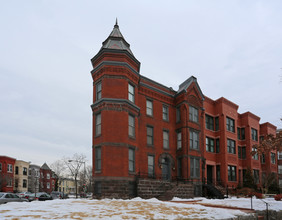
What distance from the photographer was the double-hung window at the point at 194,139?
3322 cm

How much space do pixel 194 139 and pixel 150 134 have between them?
Result: 6159 mm

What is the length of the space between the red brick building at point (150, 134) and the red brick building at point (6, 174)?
45237mm

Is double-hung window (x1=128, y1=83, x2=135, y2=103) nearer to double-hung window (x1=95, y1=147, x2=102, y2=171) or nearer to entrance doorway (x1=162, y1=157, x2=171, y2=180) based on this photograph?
double-hung window (x1=95, y1=147, x2=102, y2=171)

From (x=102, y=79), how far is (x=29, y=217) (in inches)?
709

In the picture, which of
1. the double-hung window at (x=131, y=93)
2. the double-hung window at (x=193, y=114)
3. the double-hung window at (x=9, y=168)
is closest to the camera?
the double-hung window at (x=131, y=93)

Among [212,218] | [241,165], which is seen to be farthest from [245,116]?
[212,218]

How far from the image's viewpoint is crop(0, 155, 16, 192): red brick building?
62312 mm

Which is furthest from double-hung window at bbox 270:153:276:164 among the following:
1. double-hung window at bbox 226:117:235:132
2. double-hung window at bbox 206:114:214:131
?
double-hung window at bbox 206:114:214:131

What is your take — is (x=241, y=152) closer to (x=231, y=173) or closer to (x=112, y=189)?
(x=231, y=173)

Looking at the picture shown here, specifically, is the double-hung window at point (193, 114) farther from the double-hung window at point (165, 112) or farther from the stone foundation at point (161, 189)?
the stone foundation at point (161, 189)

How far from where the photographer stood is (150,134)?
3094 centimetres

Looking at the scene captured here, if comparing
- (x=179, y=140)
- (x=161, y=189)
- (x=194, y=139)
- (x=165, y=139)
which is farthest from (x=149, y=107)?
(x=161, y=189)

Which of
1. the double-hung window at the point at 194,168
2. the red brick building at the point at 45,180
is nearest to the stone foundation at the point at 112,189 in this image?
the double-hung window at the point at 194,168

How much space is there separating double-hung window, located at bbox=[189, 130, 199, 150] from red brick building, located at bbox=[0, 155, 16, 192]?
1854 inches
